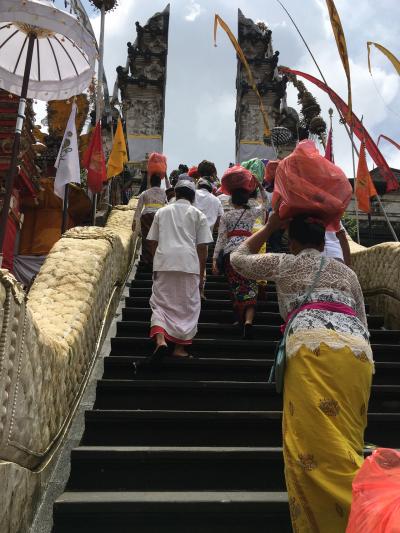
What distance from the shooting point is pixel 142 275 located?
7.01m

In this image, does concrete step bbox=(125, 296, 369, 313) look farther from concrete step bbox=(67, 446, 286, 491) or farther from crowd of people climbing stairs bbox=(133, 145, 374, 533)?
crowd of people climbing stairs bbox=(133, 145, 374, 533)

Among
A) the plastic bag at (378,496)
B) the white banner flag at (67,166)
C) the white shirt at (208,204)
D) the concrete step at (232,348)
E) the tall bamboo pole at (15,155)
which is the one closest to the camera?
the plastic bag at (378,496)

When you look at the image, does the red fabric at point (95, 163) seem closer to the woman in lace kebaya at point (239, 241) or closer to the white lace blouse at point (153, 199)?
the white lace blouse at point (153, 199)

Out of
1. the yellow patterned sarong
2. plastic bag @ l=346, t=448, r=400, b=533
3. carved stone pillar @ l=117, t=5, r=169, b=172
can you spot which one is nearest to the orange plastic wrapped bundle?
the yellow patterned sarong

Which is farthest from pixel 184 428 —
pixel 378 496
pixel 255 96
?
pixel 255 96

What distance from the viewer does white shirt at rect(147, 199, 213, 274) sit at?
4344 millimetres

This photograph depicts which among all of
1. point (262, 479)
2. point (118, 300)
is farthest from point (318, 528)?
point (118, 300)

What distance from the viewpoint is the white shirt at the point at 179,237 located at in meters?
4.34

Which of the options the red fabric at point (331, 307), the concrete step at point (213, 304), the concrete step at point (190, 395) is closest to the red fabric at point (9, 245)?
the concrete step at point (213, 304)

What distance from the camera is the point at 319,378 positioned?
2180mm

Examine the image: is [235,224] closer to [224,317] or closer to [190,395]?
[224,317]

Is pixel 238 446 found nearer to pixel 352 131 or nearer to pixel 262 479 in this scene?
pixel 262 479

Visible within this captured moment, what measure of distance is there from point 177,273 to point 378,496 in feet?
9.99

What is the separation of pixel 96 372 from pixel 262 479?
161 cm
